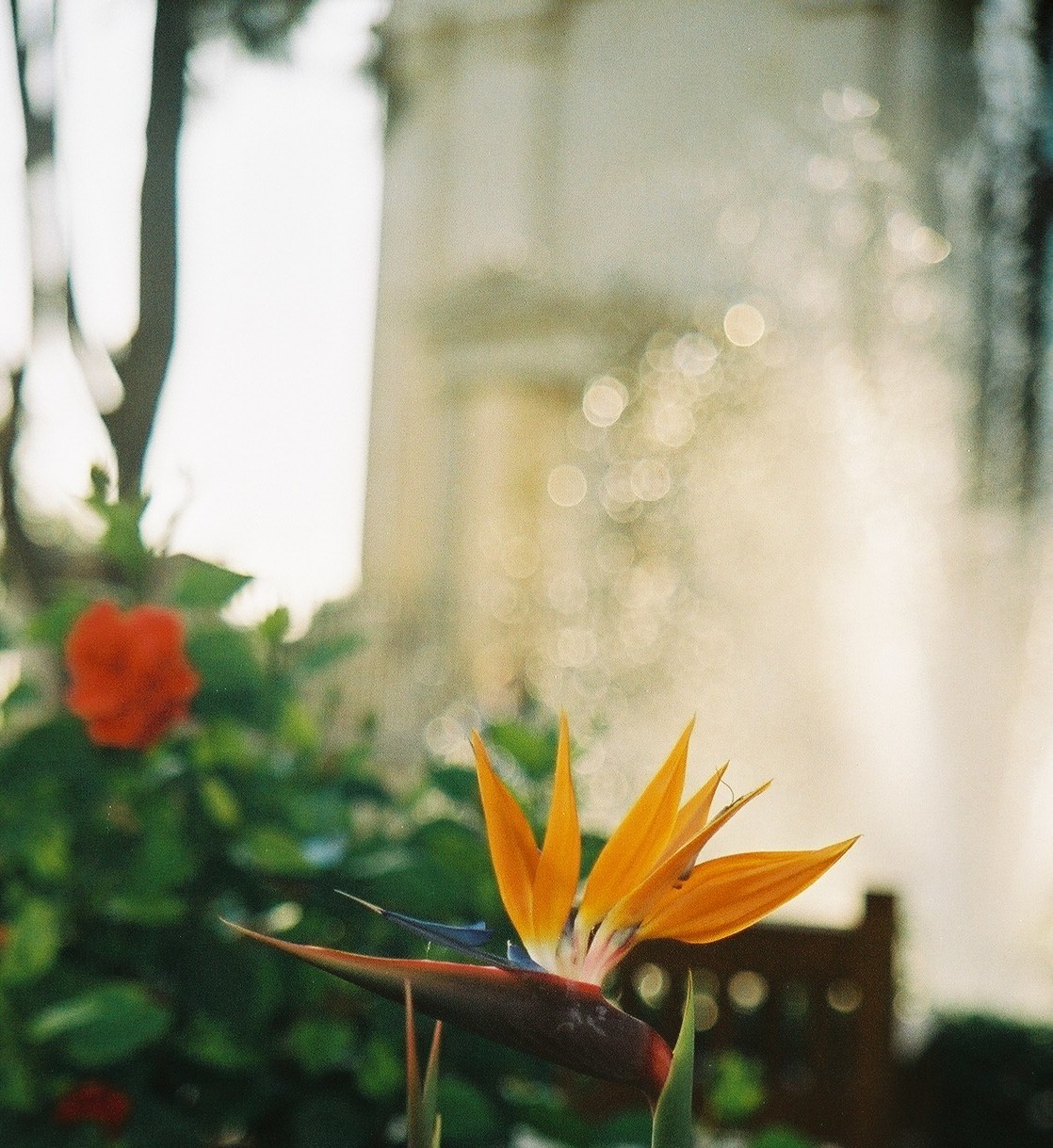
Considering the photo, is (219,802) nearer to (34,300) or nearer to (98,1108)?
(98,1108)

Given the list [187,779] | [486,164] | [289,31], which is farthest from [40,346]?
[486,164]

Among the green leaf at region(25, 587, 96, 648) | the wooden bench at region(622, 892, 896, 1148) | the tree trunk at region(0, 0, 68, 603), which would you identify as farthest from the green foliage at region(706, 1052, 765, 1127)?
the tree trunk at region(0, 0, 68, 603)

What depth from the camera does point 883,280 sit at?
153 inches

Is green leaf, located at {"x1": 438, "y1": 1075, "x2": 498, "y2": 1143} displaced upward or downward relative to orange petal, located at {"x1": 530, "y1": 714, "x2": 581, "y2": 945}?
downward

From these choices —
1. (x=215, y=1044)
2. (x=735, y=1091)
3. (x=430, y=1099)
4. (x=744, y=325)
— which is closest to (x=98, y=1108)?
(x=215, y=1044)

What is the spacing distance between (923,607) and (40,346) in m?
3.18

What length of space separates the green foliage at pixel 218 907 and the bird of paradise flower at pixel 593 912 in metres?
0.34

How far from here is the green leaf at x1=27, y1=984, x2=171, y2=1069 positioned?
50cm

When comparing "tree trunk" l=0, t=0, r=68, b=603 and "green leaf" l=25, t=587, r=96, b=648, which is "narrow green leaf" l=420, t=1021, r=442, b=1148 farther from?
"tree trunk" l=0, t=0, r=68, b=603

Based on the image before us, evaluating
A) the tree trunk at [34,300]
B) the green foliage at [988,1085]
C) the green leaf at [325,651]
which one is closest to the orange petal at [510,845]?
the green leaf at [325,651]

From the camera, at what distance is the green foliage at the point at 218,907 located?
55 centimetres

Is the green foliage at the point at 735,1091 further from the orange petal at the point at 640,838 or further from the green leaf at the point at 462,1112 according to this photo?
the orange petal at the point at 640,838

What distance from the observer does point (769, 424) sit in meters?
4.05

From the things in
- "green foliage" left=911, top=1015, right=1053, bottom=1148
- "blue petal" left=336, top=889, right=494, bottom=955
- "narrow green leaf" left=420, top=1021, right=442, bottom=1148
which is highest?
"blue petal" left=336, top=889, right=494, bottom=955
